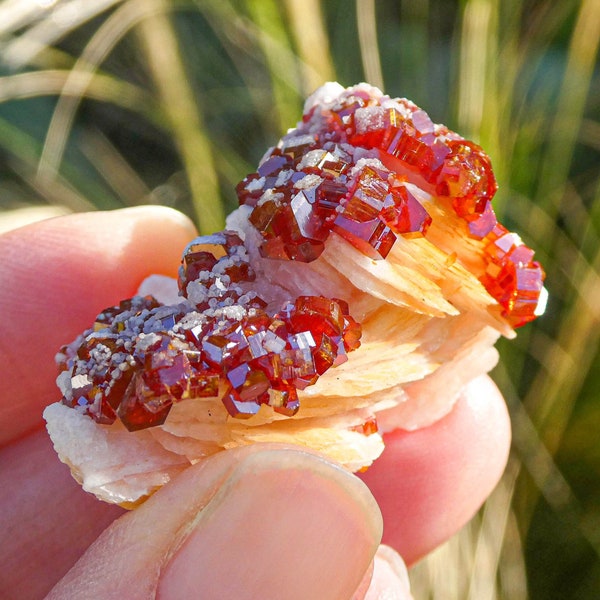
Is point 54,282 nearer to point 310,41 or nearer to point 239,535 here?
point 239,535

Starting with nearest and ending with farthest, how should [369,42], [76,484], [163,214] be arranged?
1. [76,484]
2. [163,214]
3. [369,42]

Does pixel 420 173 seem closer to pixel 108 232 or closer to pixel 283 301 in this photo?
pixel 283 301

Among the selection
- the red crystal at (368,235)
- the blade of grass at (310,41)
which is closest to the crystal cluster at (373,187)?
the red crystal at (368,235)

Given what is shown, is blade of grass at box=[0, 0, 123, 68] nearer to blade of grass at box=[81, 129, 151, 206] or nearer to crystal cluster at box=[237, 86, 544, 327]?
blade of grass at box=[81, 129, 151, 206]

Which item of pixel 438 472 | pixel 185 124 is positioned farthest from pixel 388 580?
pixel 185 124

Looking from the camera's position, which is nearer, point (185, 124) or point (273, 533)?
point (273, 533)

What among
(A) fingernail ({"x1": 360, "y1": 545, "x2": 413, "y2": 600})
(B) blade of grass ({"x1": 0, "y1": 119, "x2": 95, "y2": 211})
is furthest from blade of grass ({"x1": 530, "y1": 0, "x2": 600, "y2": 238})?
(B) blade of grass ({"x1": 0, "y1": 119, "x2": 95, "y2": 211})

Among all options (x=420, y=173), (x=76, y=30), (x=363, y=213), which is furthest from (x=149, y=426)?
(x=76, y=30)
